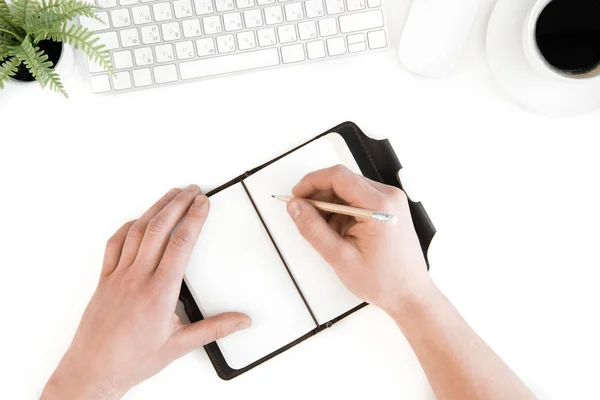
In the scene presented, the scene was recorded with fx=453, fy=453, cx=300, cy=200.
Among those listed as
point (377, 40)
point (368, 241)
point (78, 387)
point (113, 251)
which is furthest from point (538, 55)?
point (78, 387)

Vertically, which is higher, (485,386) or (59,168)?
(59,168)

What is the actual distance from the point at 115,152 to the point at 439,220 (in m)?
0.49

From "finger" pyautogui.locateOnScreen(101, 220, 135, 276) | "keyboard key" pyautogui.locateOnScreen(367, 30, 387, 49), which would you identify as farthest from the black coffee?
"finger" pyautogui.locateOnScreen(101, 220, 135, 276)

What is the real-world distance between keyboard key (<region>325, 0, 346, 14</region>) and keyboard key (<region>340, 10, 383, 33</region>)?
11 mm

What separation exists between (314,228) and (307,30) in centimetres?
28

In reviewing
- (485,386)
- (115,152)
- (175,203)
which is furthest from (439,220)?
(115,152)

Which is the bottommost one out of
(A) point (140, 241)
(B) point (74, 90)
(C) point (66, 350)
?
(C) point (66, 350)

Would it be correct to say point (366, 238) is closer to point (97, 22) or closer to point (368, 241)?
point (368, 241)

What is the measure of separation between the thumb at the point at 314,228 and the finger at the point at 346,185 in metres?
0.04

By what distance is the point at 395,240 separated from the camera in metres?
0.60

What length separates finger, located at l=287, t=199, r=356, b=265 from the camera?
59cm

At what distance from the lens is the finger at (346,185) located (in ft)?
1.93

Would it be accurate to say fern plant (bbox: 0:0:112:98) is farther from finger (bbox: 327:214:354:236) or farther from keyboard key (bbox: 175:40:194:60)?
finger (bbox: 327:214:354:236)

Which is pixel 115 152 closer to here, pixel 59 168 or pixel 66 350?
pixel 59 168
